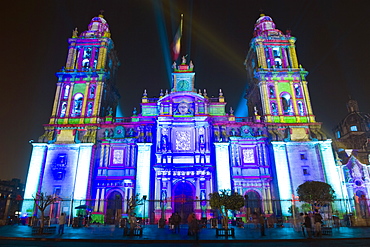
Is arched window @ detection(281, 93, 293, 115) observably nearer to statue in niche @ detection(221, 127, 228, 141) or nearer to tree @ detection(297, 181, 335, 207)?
statue in niche @ detection(221, 127, 228, 141)

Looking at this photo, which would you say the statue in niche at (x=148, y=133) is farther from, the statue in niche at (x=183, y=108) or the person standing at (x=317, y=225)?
the person standing at (x=317, y=225)

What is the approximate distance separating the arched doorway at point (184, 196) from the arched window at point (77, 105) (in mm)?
19603

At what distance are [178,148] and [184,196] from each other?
6717 mm

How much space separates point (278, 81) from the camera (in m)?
42.2

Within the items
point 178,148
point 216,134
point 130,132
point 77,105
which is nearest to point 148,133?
point 130,132

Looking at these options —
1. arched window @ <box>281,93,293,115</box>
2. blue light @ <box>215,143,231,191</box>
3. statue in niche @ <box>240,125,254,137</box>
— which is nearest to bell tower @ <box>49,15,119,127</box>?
blue light @ <box>215,143,231,191</box>

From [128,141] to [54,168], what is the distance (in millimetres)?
10786

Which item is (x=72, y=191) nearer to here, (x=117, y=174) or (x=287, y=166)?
(x=117, y=174)

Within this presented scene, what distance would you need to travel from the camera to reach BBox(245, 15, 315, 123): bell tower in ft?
132

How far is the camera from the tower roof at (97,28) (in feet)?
150

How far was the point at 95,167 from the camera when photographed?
36438 millimetres

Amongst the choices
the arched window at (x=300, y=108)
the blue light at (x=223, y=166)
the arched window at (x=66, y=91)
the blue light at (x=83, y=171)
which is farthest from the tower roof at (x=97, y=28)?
the arched window at (x=300, y=108)

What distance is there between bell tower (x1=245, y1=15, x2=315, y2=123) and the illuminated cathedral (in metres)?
0.17

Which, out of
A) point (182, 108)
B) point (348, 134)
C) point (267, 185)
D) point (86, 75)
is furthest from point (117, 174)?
point (348, 134)
